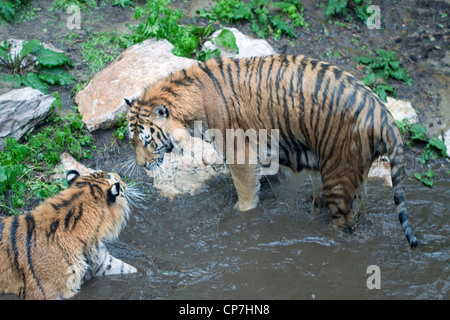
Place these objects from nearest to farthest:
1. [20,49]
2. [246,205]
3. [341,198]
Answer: [341,198]
[246,205]
[20,49]

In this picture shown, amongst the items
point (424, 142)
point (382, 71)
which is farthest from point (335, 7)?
point (424, 142)

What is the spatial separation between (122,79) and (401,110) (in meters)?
3.92

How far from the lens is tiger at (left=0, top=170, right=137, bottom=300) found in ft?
13.3

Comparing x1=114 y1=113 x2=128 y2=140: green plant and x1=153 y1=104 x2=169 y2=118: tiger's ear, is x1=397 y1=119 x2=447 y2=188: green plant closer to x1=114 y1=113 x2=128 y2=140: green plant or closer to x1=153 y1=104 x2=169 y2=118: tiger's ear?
x1=153 y1=104 x2=169 y2=118: tiger's ear

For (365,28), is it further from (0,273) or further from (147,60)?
(0,273)

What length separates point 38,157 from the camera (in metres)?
5.75

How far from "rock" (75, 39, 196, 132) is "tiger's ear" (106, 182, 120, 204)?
2052 mm

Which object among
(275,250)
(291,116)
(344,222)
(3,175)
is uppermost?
(291,116)

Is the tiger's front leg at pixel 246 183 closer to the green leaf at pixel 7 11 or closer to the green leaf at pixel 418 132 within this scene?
the green leaf at pixel 418 132

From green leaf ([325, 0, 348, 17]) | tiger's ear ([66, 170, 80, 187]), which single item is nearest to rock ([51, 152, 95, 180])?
tiger's ear ([66, 170, 80, 187])

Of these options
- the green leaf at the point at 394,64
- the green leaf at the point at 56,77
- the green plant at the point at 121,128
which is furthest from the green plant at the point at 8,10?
the green leaf at the point at 394,64

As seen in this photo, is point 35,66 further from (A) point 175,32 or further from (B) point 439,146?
(B) point 439,146

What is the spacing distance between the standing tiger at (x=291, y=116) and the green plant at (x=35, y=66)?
7.35 ft

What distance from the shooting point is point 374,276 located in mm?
4609
